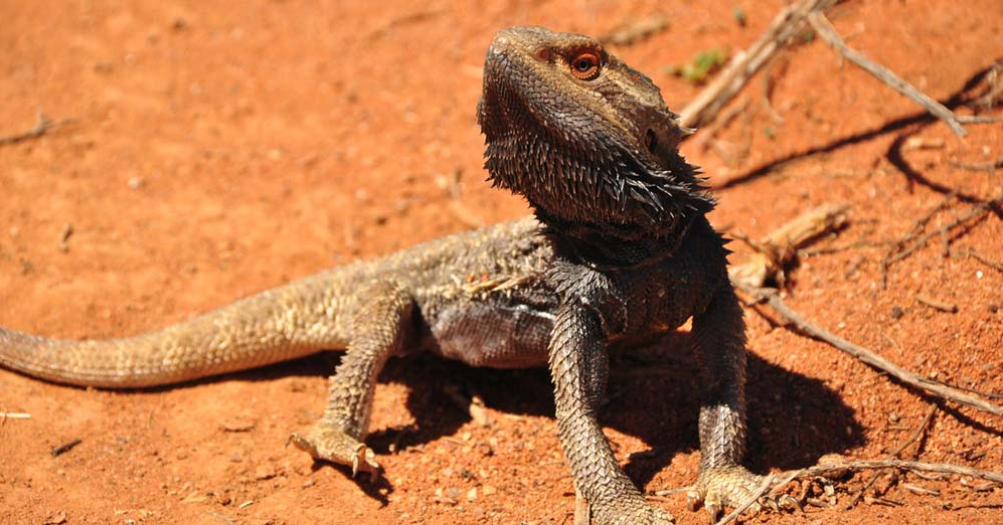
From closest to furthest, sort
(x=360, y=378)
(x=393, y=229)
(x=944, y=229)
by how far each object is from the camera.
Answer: (x=360, y=378)
(x=944, y=229)
(x=393, y=229)

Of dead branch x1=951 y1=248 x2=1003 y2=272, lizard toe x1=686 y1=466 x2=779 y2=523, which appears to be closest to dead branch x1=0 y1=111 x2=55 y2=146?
lizard toe x1=686 y1=466 x2=779 y2=523

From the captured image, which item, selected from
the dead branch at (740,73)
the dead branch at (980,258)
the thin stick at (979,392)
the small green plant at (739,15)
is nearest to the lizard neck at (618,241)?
the thin stick at (979,392)

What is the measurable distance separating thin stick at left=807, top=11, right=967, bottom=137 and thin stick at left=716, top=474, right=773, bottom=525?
216cm

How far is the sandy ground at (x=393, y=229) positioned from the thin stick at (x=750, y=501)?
188mm

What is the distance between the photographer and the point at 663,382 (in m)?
5.14

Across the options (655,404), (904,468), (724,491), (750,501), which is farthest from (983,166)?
(750,501)

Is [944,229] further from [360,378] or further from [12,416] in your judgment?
[12,416]

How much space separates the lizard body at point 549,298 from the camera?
12.8 ft

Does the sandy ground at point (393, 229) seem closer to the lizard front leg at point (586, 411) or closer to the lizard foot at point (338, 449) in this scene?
the lizard foot at point (338, 449)

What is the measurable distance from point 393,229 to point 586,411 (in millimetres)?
3086

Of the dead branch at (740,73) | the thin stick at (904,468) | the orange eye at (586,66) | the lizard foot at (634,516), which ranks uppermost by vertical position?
the dead branch at (740,73)

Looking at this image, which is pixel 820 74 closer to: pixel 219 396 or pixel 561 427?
pixel 561 427

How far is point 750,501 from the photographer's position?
3762 millimetres

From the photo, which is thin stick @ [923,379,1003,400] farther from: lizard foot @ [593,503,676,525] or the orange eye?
the orange eye
